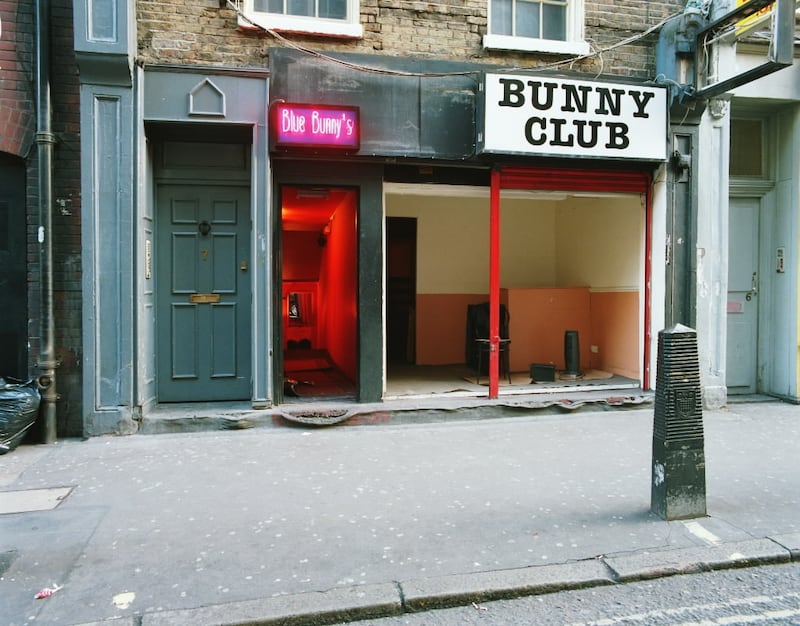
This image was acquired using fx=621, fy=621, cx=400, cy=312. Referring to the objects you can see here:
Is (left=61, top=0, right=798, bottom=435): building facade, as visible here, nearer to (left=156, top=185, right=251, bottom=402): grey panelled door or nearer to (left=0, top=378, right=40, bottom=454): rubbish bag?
(left=156, top=185, right=251, bottom=402): grey panelled door

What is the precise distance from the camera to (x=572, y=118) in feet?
25.3

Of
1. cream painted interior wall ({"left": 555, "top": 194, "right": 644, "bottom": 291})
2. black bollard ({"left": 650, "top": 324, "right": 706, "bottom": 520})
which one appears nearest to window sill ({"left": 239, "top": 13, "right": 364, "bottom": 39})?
cream painted interior wall ({"left": 555, "top": 194, "right": 644, "bottom": 291})

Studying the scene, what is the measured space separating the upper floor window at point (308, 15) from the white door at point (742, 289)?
19.6 ft

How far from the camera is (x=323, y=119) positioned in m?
7.10

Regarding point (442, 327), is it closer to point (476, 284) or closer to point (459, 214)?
point (476, 284)

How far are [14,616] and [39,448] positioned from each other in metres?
3.54

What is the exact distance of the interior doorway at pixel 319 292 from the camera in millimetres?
A: 8617

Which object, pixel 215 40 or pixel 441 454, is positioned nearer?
pixel 441 454

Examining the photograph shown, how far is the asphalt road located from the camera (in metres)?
3.36

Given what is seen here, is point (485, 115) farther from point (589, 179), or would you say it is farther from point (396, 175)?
point (589, 179)

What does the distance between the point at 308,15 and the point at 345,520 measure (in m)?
6.00

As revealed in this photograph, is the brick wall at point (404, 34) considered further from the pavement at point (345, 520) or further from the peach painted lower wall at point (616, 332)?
the pavement at point (345, 520)

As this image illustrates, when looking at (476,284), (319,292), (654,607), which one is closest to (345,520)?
(654,607)

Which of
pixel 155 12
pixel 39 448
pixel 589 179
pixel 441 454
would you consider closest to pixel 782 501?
pixel 441 454
